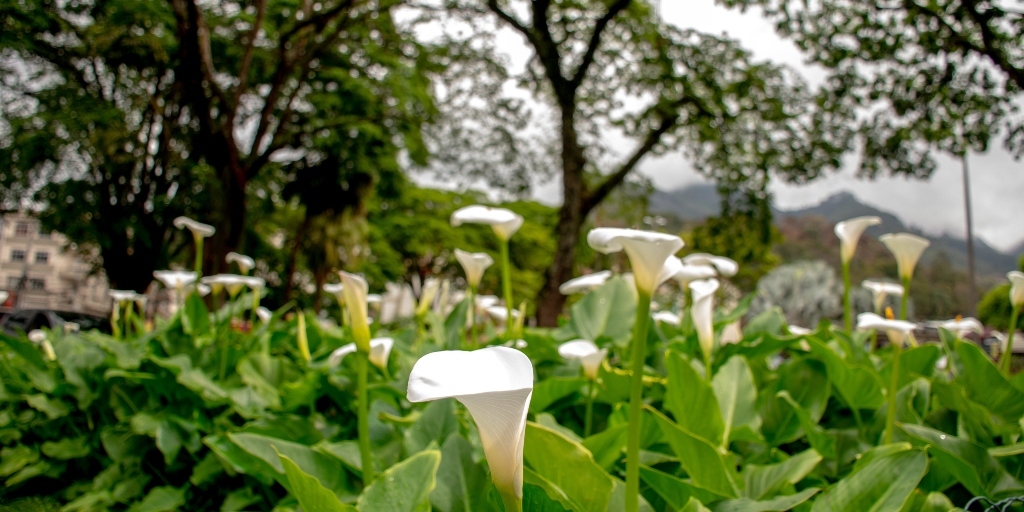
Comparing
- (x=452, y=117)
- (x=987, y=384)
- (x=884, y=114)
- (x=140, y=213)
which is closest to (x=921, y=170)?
(x=884, y=114)

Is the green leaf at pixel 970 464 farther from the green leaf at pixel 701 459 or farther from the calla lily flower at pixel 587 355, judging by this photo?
the calla lily flower at pixel 587 355

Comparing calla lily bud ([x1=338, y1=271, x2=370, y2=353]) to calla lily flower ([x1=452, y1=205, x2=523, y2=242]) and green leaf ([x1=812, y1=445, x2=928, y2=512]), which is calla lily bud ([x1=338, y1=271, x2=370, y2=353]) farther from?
green leaf ([x1=812, y1=445, x2=928, y2=512])

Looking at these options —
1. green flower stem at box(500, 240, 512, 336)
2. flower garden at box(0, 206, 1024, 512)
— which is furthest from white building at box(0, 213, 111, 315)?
green flower stem at box(500, 240, 512, 336)

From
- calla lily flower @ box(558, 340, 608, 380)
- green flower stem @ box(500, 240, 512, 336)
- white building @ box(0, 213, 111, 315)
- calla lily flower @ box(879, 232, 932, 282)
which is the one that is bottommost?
white building @ box(0, 213, 111, 315)

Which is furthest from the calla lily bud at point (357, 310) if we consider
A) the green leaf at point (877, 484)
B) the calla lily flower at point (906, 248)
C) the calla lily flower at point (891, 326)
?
the calla lily flower at point (906, 248)

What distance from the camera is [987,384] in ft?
3.94

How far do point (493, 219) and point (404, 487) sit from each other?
2.25ft

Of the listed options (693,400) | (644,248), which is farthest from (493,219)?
(644,248)

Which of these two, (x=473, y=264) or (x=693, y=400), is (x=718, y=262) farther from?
(x=473, y=264)

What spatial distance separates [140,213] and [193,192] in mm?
971

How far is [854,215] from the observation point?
5801mm

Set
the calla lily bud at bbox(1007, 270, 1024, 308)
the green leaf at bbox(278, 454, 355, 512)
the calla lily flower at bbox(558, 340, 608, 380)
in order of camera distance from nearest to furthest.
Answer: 1. the green leaf at bbox(278, 454, 355, 512)
2. the calla lily flower at bbox(558, 340, 608, 380)
3. the calla lily bud at bbox(1007, 270, 1024, 308)

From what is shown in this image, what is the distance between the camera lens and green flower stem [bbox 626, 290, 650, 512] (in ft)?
2.15

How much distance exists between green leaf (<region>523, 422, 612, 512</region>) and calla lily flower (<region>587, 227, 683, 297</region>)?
19 cm
